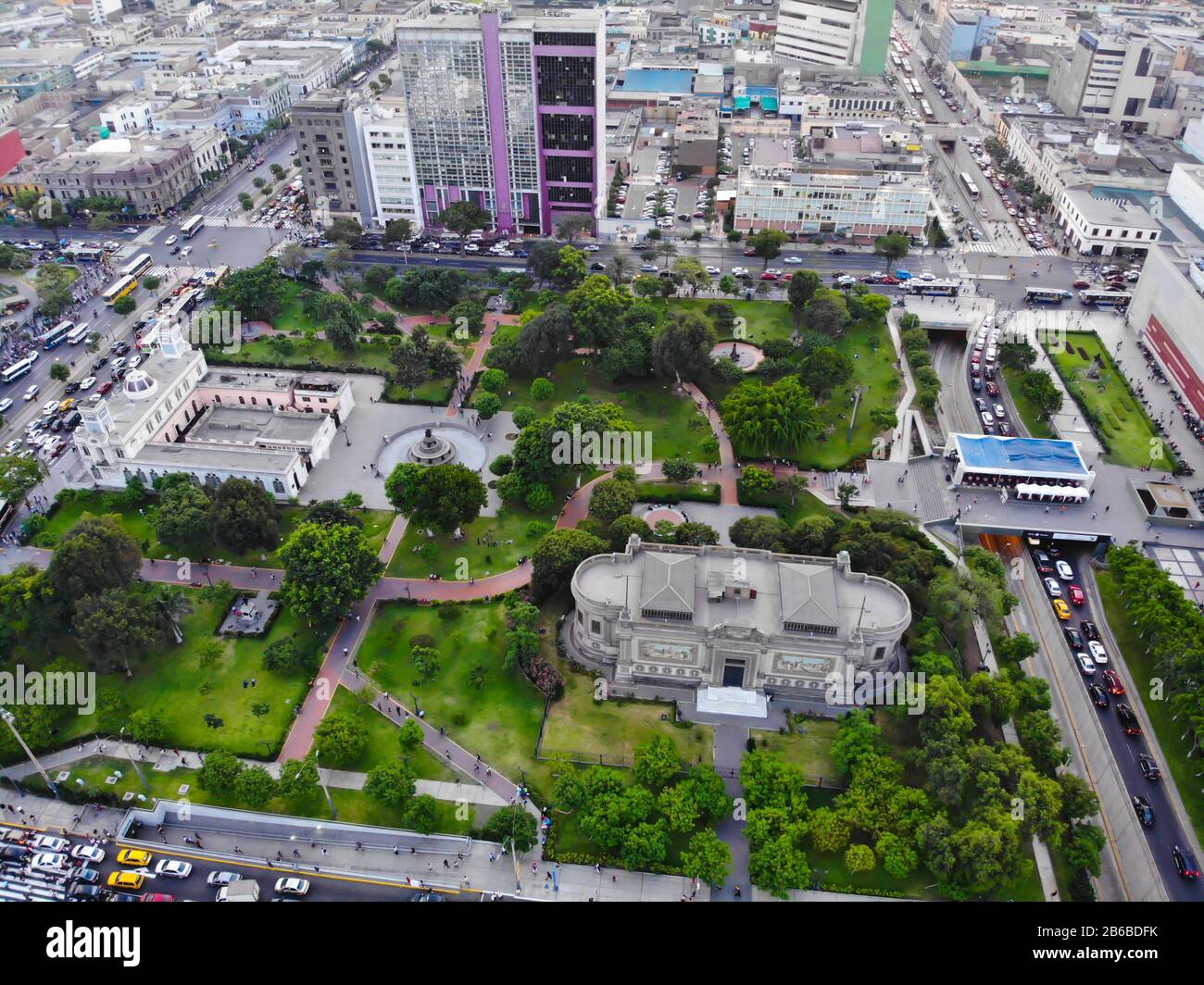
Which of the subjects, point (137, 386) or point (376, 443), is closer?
point (137, 386)

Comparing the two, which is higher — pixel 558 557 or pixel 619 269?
pixel 619 269

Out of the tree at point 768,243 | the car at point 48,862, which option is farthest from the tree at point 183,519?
the tree at point 768,243

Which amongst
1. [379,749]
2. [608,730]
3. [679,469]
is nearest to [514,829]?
[608,730]

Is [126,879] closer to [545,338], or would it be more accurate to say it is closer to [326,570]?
[326,570]

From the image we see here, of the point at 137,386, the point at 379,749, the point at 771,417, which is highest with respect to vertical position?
the point at 137,386

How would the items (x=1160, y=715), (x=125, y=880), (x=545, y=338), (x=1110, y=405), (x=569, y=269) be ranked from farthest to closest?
(x=569, y=269), (x=545, y=338), (x=1110, y=405), (x=1160, y=715), (x=125, y=880)

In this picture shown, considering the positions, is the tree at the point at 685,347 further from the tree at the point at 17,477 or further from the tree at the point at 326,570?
the tree at the point at 17,477

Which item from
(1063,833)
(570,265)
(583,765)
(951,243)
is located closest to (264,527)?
(583,765)
